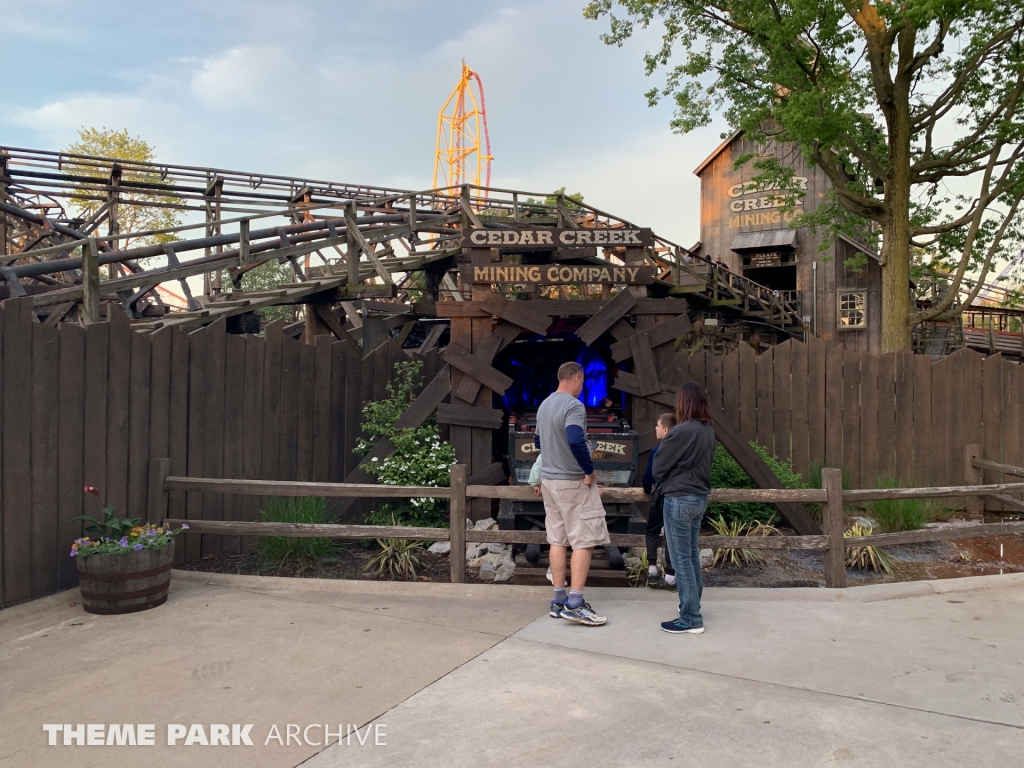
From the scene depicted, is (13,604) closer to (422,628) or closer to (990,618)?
(422,628)

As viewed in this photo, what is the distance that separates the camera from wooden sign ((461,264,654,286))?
29.2 ft

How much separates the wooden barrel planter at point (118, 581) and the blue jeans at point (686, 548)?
3912 mm

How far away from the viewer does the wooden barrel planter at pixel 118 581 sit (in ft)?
18.0

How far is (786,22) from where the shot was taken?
13461mm

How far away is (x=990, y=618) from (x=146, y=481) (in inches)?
277

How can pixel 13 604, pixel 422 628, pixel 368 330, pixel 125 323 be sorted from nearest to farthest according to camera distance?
pixel 422 628 → pixel 13 604 → pixel 125 323 → pixel 368 330

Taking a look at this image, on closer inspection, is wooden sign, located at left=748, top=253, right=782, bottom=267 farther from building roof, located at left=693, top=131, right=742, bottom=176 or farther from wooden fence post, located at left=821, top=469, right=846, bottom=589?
wooden fence post, located at left=821, top=469, right=846, bottom=589

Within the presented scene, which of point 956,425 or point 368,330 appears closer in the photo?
point 956,425

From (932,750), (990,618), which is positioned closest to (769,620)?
(990,618)

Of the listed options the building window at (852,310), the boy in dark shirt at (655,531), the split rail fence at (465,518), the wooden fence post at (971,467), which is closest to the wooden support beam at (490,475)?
the split rail fence at (465,518)

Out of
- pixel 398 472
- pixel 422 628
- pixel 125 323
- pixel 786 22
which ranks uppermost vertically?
pixel 786 22

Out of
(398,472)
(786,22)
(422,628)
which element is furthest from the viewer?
(786,22)

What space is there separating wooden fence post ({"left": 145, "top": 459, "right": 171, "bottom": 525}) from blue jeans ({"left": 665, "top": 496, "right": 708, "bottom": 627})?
4.43 metres

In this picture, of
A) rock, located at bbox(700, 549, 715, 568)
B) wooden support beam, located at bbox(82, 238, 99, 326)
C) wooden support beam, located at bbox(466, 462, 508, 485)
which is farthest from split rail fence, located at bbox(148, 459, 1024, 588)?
wooden support beam, located at bbox(82, 238, 99, 326)
